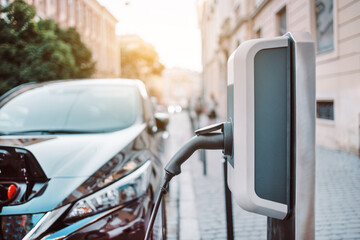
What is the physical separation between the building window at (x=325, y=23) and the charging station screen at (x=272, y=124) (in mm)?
454

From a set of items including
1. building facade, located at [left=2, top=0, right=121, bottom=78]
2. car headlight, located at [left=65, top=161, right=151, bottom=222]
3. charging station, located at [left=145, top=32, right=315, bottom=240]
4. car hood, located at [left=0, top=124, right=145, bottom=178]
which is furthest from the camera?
building facade, located at [left=2, top=0, right=121, bottom=78]

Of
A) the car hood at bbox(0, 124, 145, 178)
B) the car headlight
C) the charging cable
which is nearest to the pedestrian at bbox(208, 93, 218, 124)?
the car hood at bbox(0, 124, 145, 178)

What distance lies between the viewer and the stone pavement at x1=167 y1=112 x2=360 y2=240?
5.20ft

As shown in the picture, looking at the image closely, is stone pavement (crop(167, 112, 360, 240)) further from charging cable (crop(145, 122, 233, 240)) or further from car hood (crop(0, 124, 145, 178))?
car hood (crop(0, 124, 145, 178))

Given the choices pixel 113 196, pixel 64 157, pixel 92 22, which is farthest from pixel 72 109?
pixel 92 22

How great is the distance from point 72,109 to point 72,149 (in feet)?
3.14

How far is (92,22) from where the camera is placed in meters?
12.5

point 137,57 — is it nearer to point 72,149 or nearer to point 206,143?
point 72,149

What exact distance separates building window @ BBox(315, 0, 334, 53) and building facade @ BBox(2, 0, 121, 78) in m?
2.85

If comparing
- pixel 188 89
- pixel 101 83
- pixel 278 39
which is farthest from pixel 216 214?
pixel 188 89

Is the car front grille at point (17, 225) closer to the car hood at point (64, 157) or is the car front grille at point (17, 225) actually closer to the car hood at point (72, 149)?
the car hood at point (64, 157)

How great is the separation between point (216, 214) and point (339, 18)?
313 centimetres

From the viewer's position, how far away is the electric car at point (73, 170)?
1.74 m

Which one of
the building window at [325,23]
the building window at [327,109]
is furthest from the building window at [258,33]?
the building window at [327,109]
